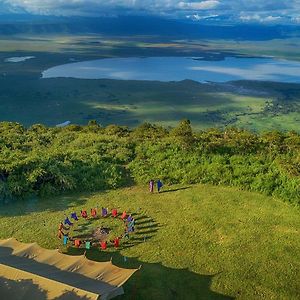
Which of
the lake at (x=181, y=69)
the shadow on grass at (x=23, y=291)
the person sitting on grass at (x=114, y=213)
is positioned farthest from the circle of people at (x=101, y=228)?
the lake at (x=181, y=69)

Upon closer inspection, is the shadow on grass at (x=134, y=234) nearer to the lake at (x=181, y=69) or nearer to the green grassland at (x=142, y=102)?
the green grassland at (x=142, y=102)

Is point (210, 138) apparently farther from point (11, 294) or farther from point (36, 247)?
point (11, 294)

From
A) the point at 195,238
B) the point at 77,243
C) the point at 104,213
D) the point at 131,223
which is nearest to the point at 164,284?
the point at 195,238

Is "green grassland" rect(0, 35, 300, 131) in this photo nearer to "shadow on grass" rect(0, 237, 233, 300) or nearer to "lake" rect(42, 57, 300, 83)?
"lake" rect(42, 57, 300, 83)

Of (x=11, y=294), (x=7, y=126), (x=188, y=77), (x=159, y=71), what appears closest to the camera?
(x=11, y=294)

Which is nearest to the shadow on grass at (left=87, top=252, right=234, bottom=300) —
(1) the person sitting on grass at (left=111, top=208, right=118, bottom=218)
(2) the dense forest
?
(1) the person sitting on grass at (left=111, top=208, right=118, bottom=218)

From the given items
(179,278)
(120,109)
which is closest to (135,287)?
(179,278)
